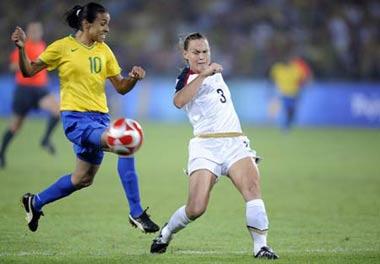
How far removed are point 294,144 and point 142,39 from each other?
14.1 m

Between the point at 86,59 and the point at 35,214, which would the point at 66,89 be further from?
the point at 35,214

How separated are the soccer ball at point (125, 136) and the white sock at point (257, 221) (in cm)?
110

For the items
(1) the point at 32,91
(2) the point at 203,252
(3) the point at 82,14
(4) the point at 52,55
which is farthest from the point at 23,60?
(1) the point at 32,91

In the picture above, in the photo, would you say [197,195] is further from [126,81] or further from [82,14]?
[82,14]

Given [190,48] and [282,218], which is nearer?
[190,48]

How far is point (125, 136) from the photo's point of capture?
7.75 meters

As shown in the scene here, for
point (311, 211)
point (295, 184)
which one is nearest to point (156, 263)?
point (311, 211)

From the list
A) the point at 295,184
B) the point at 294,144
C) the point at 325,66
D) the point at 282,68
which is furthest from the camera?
the point at 325,66

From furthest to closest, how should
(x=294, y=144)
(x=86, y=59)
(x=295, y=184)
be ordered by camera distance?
1. (x=294, y=144)
2. (x=295, y=184)
3. (x=86, y=59)

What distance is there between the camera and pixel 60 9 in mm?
35219

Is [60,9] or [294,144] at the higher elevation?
[60,9]

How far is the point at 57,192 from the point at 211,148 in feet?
6.09

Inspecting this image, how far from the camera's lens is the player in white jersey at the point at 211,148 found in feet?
25.8

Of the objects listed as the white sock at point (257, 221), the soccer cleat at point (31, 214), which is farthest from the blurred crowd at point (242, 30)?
the white sock at point (257, 221)
